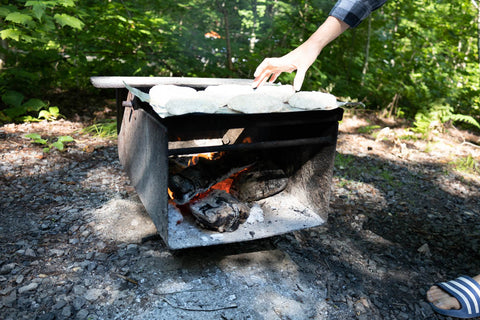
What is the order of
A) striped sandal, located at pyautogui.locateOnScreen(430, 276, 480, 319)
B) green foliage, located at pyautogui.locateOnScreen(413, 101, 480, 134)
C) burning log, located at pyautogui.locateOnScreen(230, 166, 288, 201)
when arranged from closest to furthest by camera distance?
striped sandal, located at pyautogui.locateOnScreen(430, 276, 480, 319), burning log, located at pyautogui.locateOnScreen(230, 166, 288, 201), green foliage, located at pyautogui.locateOnScreen(413, 101, 480, 134)

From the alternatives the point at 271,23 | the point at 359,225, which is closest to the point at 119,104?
the point at 359,225

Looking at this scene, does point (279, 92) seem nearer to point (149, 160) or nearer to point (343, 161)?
point (149, 160)

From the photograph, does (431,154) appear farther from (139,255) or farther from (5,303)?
(5,303)

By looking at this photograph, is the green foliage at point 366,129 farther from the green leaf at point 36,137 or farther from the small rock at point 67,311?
the small rock at point 67,311

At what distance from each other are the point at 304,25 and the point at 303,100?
3.87 meters

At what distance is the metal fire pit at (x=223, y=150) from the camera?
66.4 inches

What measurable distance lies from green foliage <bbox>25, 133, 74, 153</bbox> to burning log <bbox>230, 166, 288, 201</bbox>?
2.16 meters

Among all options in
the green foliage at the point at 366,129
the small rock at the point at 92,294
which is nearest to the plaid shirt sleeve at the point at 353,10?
the small rock at the point at 92,294

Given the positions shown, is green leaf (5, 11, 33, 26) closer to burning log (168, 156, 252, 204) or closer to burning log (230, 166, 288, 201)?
burning log (168, 156, 252, 204)

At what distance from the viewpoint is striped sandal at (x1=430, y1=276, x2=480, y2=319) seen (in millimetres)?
1963

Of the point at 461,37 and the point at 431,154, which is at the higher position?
the point at 461,37

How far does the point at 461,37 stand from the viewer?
6.20 meters

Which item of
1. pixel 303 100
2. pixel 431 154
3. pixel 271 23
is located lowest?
pixel 431 154

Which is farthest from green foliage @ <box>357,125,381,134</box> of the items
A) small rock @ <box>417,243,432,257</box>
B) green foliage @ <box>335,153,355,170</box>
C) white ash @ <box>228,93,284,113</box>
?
white ash @ <box>228,93,284,113</box>
